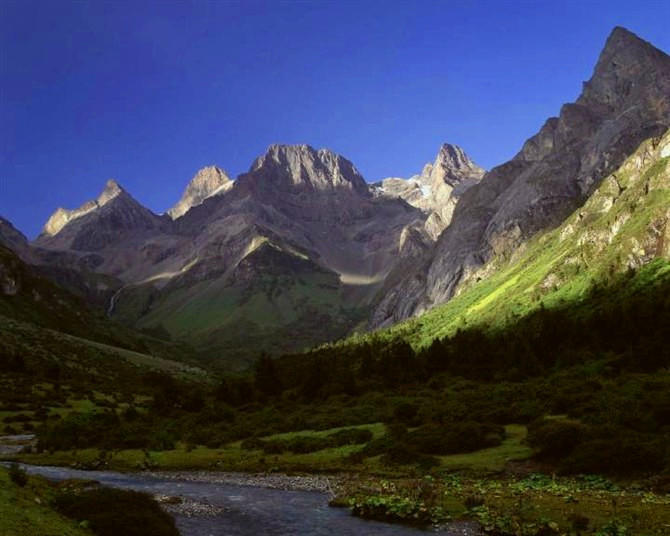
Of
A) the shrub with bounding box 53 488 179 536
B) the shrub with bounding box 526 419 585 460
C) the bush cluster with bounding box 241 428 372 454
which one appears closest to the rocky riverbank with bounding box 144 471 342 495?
the bush cluster with bounding box 241 428 372 454

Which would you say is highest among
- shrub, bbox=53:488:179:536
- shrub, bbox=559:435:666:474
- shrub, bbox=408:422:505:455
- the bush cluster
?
shrub, bbox=53:488:179:536

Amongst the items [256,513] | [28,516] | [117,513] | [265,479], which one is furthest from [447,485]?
[28,516]

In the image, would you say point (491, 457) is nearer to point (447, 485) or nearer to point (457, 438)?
point (457, 438)

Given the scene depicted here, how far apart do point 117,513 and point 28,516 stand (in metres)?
3.74

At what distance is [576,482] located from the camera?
3919 centimetres

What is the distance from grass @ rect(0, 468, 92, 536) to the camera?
23.7 metres

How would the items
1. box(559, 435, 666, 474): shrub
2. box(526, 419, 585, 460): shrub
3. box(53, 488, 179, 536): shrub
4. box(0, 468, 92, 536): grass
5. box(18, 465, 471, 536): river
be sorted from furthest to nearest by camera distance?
box(526, 419, 585, 460): shrub → box(559, 435, 666, 474): shrub → box(18, 465, 471, 536): river → box(53, 488, 179, 536): shrub → box(0, 468, 92, 536): grass

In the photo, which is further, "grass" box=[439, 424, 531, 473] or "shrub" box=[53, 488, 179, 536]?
"grass" box=[439, 424, 531, 473]

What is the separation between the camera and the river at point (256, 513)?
107 ft

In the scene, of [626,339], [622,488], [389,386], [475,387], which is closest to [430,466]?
[622,488]

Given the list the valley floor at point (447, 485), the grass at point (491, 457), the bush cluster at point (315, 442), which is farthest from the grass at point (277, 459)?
the bush cluster at point (315, 442)

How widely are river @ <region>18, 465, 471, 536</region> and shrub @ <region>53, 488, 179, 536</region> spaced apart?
3715mm

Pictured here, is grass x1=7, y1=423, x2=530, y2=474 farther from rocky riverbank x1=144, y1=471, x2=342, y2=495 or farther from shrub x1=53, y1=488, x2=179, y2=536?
shrub x1=53, y1=488, x2=179, y2=536

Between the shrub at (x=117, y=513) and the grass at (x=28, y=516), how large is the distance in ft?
2.44
